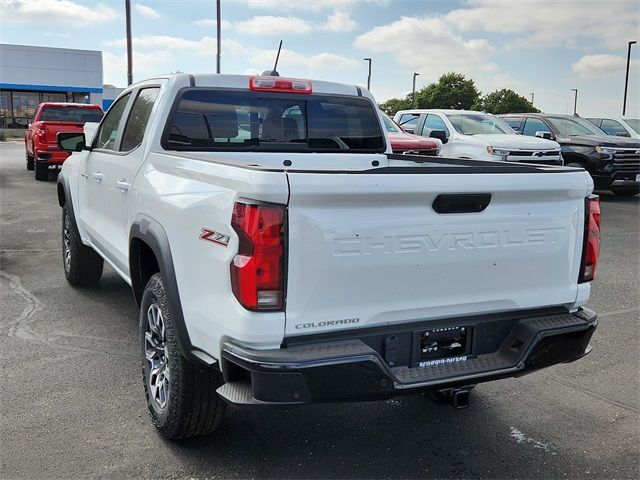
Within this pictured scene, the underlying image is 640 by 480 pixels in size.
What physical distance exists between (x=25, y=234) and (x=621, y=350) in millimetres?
7733

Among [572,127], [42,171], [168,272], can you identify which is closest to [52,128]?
[42,171]

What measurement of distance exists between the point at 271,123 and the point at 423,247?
2.00 m

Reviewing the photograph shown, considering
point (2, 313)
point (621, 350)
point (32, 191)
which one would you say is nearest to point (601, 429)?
point (621, 350)

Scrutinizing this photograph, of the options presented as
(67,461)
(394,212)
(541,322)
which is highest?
(394,212)

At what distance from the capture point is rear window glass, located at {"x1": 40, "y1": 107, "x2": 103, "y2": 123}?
1572 cm

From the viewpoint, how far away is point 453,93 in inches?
2435

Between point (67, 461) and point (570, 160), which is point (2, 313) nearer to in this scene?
point (67, 461)

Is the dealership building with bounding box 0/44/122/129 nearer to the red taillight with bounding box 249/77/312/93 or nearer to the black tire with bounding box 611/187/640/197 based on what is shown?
the black tire with bounding box 611/187/640/197

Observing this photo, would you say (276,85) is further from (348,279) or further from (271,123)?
(348,279)

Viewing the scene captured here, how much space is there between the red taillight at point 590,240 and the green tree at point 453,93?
199ft

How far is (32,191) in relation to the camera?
Result: 13.4 meters

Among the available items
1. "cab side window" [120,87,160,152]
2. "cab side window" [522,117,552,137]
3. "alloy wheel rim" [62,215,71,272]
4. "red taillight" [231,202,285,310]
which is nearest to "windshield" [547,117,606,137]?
"cab side window" [522,117,552,137]

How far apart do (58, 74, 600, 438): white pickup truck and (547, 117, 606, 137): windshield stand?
13117 millimetres

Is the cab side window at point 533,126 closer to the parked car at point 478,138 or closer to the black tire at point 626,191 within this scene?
the parked car at point 478,138
